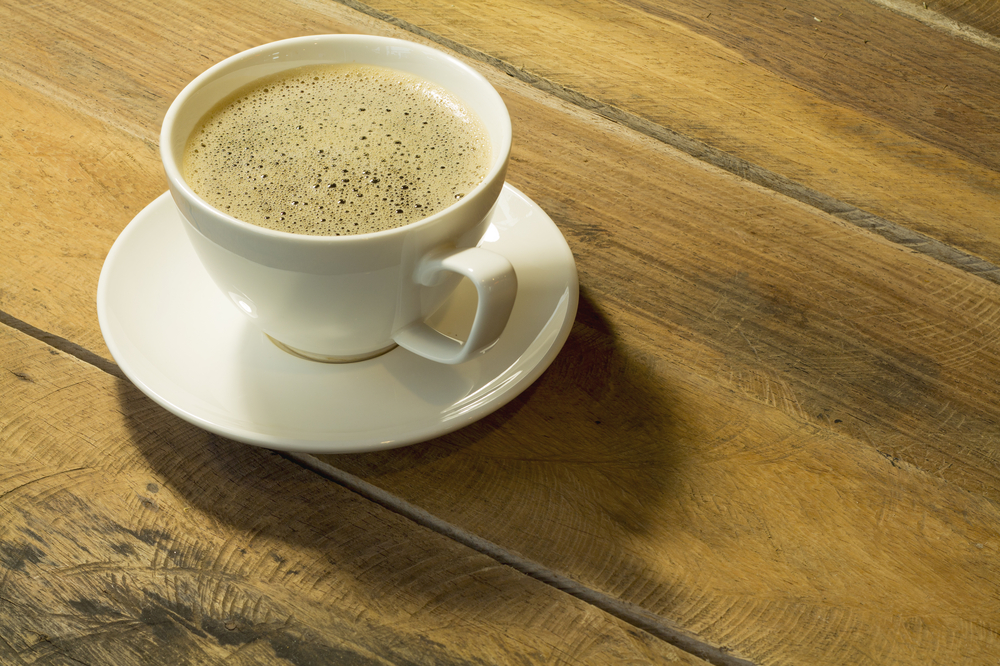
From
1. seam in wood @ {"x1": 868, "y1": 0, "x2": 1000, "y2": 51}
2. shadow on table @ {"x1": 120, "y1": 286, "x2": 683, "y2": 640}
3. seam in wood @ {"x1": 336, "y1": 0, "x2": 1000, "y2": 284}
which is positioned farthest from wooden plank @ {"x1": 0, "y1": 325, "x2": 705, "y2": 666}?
seam in wood @ {"x1": 868, "y1": 0, "x2": 1000, "y2": 51}

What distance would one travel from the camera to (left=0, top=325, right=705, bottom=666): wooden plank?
588 millimetres

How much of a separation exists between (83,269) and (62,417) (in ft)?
0.58

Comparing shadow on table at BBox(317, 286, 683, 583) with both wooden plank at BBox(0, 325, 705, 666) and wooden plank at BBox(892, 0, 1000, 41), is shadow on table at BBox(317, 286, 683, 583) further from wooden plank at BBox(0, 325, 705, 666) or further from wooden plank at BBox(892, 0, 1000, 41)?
wooden plank at BBox(892, 0, 1000, 41)

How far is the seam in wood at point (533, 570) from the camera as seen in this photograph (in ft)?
2.00

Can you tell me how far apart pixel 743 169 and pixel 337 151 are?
0.54 meters

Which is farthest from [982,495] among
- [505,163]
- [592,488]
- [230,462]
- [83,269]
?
[83,269]

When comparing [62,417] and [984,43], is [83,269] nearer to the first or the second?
[62,417]

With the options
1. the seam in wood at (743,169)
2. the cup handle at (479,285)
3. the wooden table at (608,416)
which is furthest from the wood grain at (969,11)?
the cup handle at (479,285)

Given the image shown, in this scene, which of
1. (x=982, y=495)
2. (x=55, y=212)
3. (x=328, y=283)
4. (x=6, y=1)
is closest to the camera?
(x=328, y=283)

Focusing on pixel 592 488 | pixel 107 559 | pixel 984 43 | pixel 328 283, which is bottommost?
pixel 107 559

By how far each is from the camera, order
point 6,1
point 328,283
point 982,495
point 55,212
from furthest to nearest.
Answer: point 6,1
point 55,212
point 982,495
point 328,283

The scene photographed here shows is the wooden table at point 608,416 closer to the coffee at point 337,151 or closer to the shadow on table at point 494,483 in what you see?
the shadow on table at point 494,483

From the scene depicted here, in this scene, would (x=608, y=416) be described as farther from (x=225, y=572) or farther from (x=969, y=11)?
(x=969, y=11)

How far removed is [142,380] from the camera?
652mm
